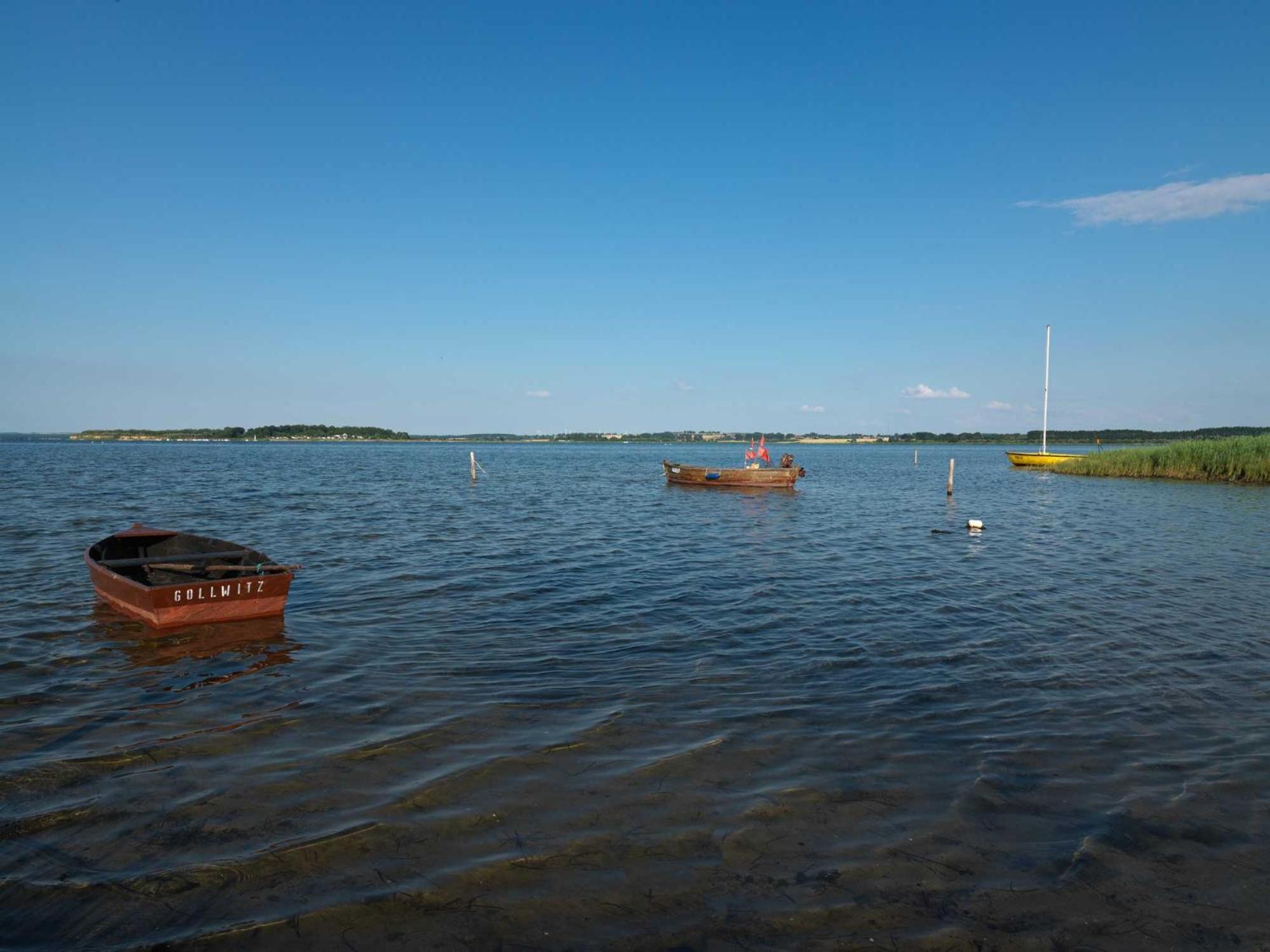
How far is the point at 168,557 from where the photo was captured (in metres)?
13.8

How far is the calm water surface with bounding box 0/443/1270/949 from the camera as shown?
4.71 meters

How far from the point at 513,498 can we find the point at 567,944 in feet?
124

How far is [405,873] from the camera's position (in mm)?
5094

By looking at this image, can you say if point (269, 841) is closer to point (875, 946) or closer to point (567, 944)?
point (567, 944)

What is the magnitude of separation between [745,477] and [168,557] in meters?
36.0

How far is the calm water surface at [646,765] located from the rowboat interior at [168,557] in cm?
101

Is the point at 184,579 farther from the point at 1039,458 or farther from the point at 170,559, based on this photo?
the point at 1039,458

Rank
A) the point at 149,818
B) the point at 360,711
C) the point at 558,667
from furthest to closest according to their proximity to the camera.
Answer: the point at 558,667 → the point at 360,711 → the point at 149,818

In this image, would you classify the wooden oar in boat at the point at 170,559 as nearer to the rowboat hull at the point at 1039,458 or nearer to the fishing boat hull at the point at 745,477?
the fishing boat hull at the point at 745,477

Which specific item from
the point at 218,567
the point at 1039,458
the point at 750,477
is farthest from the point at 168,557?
the point at 1039,458

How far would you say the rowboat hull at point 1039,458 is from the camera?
63.8m

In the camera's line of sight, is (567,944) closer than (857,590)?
Yes

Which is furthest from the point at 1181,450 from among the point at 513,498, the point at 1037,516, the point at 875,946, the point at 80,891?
the point at 80,891

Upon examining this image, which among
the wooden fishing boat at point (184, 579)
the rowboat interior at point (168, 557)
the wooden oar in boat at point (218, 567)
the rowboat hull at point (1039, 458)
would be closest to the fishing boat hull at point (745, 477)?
the rowboat hull at point (1039, 458)
